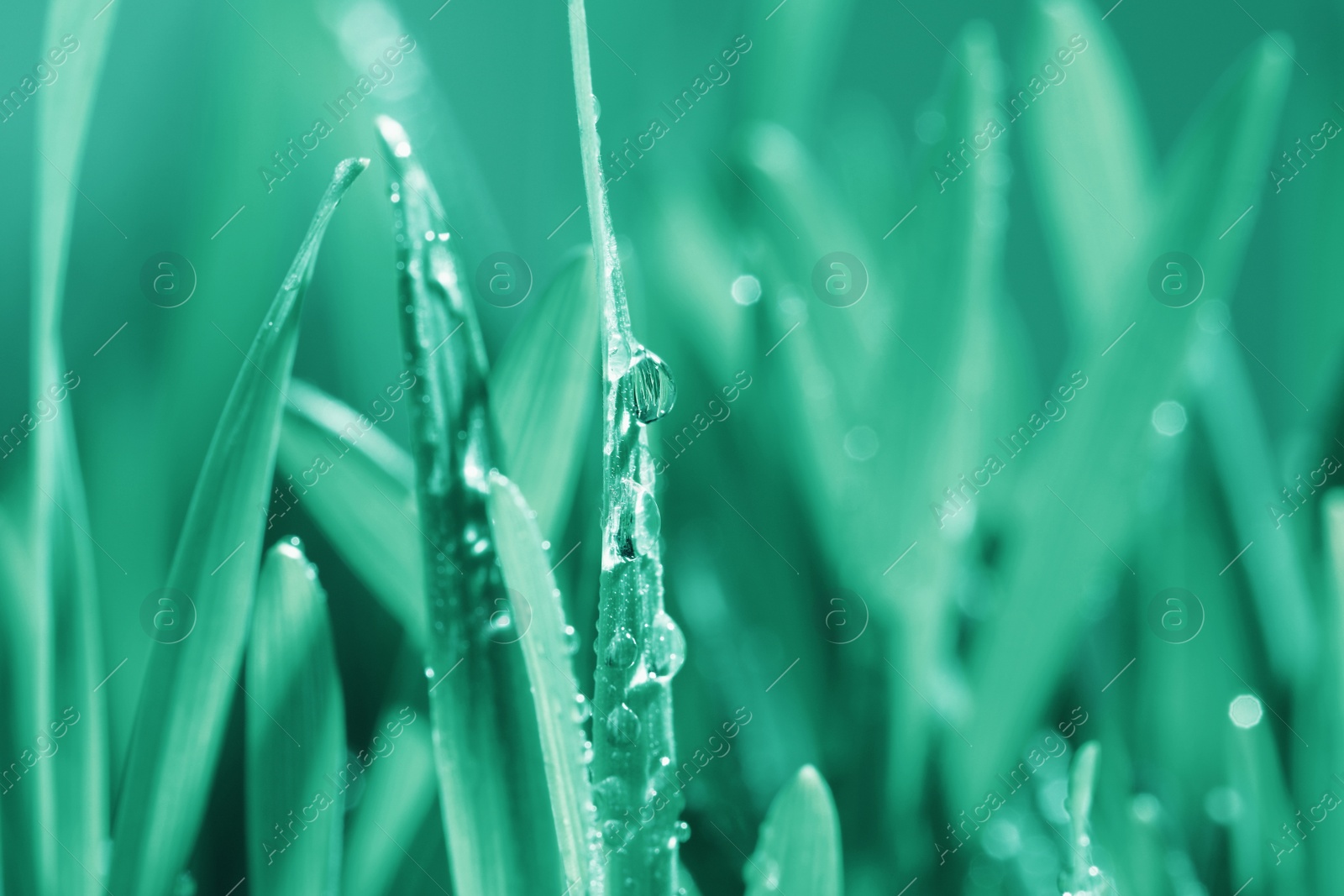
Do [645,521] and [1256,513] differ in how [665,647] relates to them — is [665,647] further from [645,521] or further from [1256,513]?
[1256,513]

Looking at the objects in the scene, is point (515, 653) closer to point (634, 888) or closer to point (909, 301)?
point (634, 888)

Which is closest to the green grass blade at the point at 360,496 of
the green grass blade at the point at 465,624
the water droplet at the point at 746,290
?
the green grass blade at the point at 465,624

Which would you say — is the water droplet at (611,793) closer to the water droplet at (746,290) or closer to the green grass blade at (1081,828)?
the green grass blade at (1081,828)

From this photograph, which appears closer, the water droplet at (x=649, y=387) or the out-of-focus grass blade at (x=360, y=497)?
Result: the water droplet at (x=649, y=387)

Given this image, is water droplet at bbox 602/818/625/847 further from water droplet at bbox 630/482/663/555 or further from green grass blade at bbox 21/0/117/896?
green grass blade at bbox 21/0/117/896

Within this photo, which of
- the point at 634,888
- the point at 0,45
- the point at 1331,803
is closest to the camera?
the point at 634,888

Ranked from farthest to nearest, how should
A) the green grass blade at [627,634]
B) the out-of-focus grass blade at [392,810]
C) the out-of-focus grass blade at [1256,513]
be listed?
the out-of-focus grass blade at [1256,513], the out-of-focus grass blade at [392,810], the green grass blade at [627,634]

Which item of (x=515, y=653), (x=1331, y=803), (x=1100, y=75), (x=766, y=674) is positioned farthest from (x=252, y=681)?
(x=1100, y=75)
